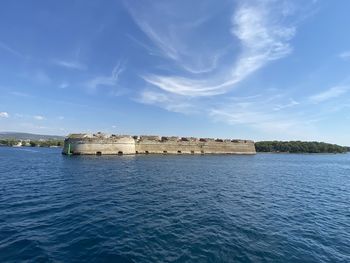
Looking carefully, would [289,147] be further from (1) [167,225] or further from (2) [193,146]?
(1) [167,225]

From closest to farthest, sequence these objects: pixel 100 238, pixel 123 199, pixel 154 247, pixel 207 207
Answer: pixel 154 247
pixel 100 238
pixel 207 207
pixel 123 199

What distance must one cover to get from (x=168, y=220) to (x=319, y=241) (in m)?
7.83

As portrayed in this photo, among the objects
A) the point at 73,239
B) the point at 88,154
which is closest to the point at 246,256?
the point at 73,239

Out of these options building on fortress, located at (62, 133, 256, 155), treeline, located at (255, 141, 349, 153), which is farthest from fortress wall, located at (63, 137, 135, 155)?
Result: treeline, located at (255, 141, 349, 153)

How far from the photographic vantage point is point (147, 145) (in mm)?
101188

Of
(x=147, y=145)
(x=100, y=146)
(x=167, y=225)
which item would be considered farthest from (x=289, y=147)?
(x=167, y=225)

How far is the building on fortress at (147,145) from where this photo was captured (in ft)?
259

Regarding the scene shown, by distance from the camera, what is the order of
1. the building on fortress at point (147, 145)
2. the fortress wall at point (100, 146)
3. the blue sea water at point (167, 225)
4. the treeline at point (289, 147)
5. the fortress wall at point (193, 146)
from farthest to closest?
the treeline at point (289, 147)
the fortress wall at point (193, 146)
the building on fortress at point (147, 145)
the fortress wall at point (100, 146)
the blue sea water at point (167, 225)

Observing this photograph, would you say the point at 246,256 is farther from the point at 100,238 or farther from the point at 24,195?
the point at 24,195

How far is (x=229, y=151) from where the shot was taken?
122750 mm

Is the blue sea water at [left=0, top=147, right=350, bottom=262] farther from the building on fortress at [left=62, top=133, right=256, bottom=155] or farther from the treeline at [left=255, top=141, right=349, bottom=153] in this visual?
the treeline at [left=255, top=141, right=349, bottom=153]

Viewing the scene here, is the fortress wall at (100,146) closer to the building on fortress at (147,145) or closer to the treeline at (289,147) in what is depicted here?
the building on fortress at (147,145)

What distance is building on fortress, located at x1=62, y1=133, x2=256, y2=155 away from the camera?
259 feet

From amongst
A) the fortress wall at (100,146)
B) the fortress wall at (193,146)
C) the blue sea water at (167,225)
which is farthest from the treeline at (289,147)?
the blue sea water at (167,225)
